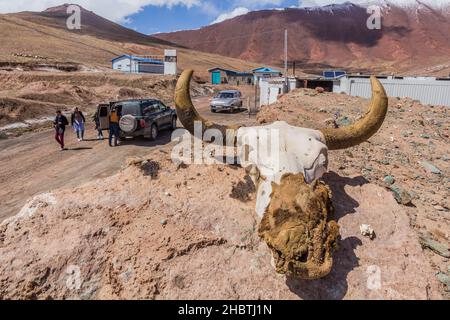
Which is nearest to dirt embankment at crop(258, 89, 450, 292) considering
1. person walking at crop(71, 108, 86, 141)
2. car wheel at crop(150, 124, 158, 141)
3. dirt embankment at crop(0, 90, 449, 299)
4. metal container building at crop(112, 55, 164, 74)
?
dirt embankment at crop(0, 90, 449, 299)

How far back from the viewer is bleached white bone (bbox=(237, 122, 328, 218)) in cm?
494

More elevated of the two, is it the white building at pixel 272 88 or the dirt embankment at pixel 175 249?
the white building at pixel 272 88

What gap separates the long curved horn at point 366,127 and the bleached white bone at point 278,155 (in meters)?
0.27

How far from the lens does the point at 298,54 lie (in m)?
166

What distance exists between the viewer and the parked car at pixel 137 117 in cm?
1769

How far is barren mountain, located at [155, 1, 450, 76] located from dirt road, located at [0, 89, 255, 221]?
132 m

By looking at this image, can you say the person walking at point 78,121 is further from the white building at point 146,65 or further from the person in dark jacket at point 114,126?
the white building at point 146,65

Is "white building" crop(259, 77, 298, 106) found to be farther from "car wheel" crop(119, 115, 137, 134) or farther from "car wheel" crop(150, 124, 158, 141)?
"car wheel" crop(119, 115, 137, 134)

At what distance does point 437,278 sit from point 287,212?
2846 mm

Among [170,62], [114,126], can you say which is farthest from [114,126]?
[170,62]

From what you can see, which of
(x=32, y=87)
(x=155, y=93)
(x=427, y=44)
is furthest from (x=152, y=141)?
(x=427, y=44)

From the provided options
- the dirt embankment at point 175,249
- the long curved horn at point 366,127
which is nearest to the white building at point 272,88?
the long curved horn at point 366,127

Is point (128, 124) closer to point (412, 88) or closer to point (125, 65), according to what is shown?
point (412, 88)

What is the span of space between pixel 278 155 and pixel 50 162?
500 inches
